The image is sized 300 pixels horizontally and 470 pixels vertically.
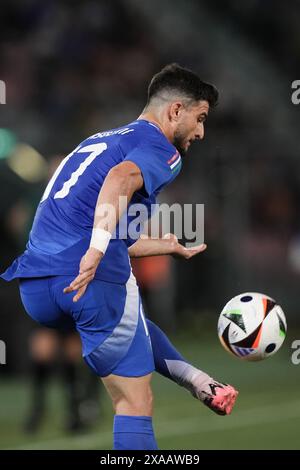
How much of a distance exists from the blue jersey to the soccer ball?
81cm

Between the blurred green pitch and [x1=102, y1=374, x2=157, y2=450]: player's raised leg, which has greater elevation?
→ [x1=102, y1=374, x2=157, y2=450]: player's raised leg

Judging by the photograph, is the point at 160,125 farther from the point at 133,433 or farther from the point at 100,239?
the point at 133,433

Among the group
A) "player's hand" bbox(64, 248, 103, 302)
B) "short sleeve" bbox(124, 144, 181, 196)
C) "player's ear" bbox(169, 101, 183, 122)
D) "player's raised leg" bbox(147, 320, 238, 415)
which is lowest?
"player's raised leg" bbox(147, 320, 238, 415)

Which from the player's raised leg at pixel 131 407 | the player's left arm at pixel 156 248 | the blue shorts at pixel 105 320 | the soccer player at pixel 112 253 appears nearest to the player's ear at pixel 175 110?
the soccer player at pixel 112 253

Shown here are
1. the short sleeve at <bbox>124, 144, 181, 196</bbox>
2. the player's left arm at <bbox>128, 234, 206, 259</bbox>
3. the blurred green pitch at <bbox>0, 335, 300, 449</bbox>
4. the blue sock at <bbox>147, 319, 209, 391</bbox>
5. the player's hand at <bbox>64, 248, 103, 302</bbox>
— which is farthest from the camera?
the blurred green pitch at <bbox>0, 335, 300, 449</bbox>

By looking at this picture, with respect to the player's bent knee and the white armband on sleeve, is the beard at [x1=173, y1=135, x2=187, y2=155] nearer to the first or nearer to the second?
the white armband on sleeve

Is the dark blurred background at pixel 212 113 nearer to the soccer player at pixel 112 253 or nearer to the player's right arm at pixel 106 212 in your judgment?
the soccer player at pixel 112 253

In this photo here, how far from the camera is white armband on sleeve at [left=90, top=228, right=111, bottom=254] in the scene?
437 cm

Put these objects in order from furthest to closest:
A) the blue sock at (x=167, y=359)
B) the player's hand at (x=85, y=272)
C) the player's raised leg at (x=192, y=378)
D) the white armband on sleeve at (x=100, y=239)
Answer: the blue sock at (x=167, y=359), the player's raised leg at (x=192, y=378), the white armband on sleeve at (x=100, y=239), the player's hand at (x=85, y=272)

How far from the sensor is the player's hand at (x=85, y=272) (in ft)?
14.0

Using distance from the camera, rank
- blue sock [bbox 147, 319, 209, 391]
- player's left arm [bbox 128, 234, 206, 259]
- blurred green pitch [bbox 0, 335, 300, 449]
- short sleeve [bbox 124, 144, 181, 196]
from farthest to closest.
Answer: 1. blurred green pitch [bbox 0, 335, 300, 449]
2. player's left arm [bbox 128, 234, 206, 259]
3. blue sock [bbox 147, 319, 209, 391]
4. short sleeve [bbox 124, 144, 181, 196]

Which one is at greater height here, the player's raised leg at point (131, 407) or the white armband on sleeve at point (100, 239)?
the white armband on sleeve at point (100, 239)

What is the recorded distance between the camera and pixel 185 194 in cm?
1306

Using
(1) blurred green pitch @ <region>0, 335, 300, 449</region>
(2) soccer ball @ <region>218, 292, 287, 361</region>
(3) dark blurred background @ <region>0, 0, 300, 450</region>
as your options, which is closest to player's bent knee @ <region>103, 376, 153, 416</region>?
(2) soccer ball @ <region>218, 292, 287, 361</region>
